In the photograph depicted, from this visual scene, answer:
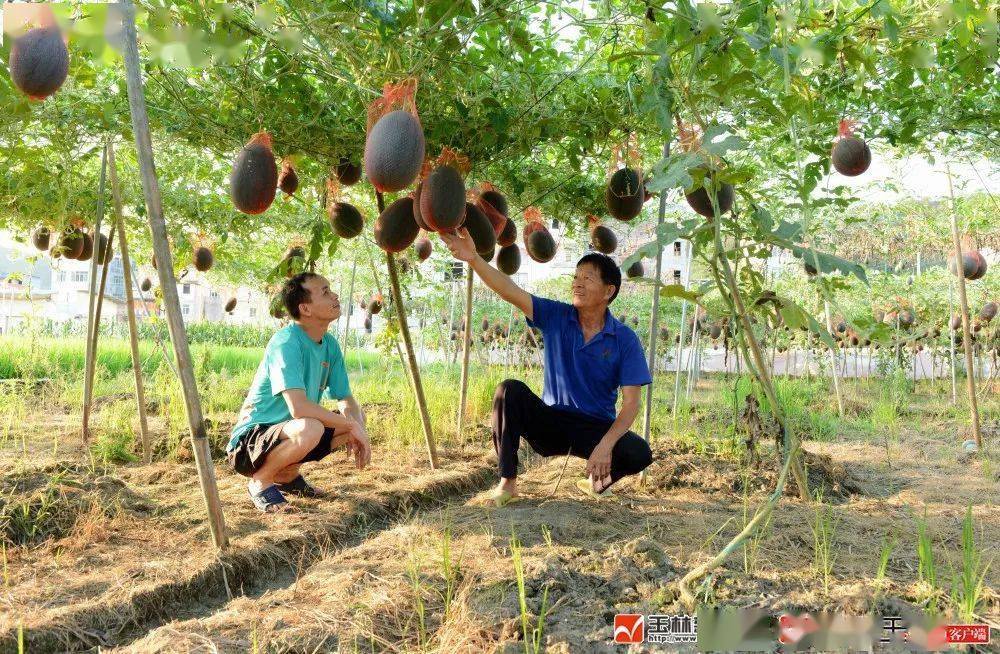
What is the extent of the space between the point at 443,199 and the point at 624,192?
1.11 meters

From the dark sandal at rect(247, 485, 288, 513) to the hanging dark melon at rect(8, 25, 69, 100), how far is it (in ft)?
5.72

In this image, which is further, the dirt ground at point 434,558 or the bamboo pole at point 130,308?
the bamboo pole at point 130,308

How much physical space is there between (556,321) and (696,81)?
43.7 inches

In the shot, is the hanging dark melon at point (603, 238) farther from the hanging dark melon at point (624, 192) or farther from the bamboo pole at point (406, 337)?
the bamboo pole at point (406, 337)

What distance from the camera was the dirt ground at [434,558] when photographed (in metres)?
1.72

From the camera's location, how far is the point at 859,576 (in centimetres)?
201

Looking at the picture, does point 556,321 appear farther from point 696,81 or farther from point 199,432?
point 199,432

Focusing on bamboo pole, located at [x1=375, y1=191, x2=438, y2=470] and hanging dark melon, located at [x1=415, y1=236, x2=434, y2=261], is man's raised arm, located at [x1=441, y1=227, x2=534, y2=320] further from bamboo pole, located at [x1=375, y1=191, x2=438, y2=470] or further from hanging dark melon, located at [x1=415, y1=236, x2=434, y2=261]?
hanging dark melon, located at [x1=415, y1=236, x2=434, y2=261]

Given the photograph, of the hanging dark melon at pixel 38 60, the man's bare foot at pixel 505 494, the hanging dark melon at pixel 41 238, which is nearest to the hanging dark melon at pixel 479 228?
the man's bare foot at pixel 505 494

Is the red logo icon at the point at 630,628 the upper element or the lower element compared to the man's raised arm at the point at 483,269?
lower

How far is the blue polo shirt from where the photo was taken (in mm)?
3105

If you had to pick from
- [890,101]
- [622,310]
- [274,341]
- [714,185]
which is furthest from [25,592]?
[622,310]

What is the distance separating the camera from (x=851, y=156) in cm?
309

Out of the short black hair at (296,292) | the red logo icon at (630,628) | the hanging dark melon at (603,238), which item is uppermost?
the hanging dark melon at (603,238)
